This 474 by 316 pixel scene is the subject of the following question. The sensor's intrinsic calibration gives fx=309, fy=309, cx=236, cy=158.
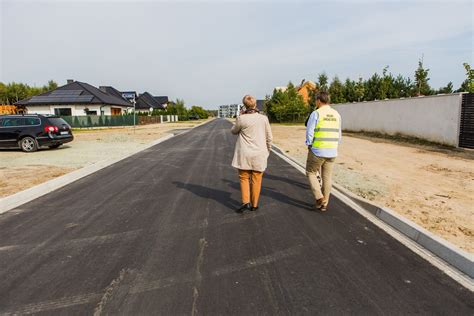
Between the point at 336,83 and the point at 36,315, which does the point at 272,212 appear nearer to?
the point at 36,315

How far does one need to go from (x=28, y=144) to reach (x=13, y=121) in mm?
1182

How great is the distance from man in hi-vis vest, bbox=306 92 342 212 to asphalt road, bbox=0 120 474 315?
564 millimetres

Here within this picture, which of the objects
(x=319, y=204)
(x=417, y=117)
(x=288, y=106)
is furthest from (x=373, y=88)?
(x=319, y=204)

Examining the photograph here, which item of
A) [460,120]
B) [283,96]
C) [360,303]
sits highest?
[283,96]

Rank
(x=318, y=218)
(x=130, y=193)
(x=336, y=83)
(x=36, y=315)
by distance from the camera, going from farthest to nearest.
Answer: (x=336, y=83)
(x=130, y=193)
(x=318, y=218)
(x=36, y=315)

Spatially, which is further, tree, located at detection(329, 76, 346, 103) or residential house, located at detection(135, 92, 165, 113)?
residential house, located at detection(135, 92, 165, 113)

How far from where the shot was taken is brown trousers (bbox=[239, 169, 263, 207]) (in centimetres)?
496

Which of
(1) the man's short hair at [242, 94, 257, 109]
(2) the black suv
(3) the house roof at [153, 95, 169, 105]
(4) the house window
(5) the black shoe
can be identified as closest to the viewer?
(1) the man's short hair at [242, 94, 257, 109]

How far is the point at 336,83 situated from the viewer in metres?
44.6

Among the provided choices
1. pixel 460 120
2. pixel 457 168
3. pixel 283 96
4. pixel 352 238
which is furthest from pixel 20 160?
pixel 283 96

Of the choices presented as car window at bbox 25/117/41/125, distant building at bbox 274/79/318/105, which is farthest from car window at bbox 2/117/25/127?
distant building at bbox 274/79/318/105

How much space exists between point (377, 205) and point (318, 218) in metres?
1.08

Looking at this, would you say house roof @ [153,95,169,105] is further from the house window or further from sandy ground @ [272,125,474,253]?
sandy ground @ [272,125,474,253]

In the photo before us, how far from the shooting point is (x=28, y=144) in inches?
517
